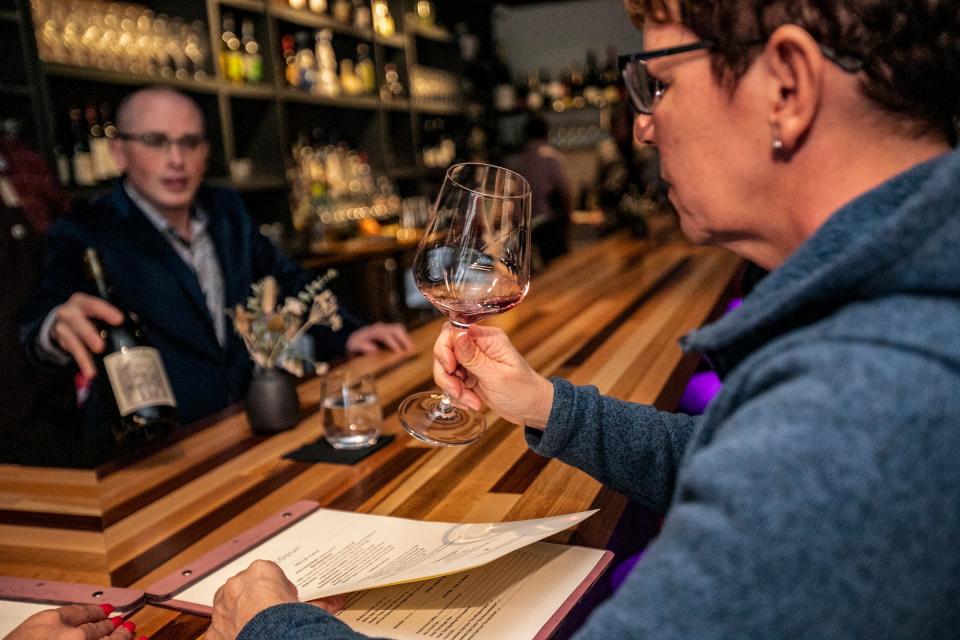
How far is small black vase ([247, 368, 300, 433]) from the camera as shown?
4.66 ft

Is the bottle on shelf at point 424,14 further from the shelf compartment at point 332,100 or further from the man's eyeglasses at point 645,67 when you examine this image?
the man's eyeglasses at point 645,67

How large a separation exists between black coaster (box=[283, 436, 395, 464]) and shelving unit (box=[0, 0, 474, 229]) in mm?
2253

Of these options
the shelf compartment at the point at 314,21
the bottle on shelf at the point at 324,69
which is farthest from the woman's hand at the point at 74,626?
the bottle on shelf at the point at 324,69

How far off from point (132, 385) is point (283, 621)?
0.69 meters

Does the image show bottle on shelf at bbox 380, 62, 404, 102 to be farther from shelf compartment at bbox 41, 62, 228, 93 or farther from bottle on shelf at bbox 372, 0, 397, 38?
shelf compartment at bbox 41, 62, 228, 93

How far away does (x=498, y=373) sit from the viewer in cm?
106

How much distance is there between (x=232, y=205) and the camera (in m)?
A: 2.62

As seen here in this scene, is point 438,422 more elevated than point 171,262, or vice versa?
point 171,262

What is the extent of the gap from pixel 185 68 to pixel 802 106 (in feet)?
12.4

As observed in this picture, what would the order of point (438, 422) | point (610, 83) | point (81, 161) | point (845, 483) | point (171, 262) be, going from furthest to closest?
point (610, 83)
point (81, 161)
point (171, 262)
point (438, 422)
point (845, 483)

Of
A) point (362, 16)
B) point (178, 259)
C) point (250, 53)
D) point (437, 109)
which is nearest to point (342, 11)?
point (362, 16)

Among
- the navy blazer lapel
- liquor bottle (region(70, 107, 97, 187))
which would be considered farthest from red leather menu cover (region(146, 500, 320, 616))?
liquor bottle (region(70, 107, 97, 187))

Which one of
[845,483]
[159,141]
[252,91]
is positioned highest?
[252,91]

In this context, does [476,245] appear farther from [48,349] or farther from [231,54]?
[231,54]
